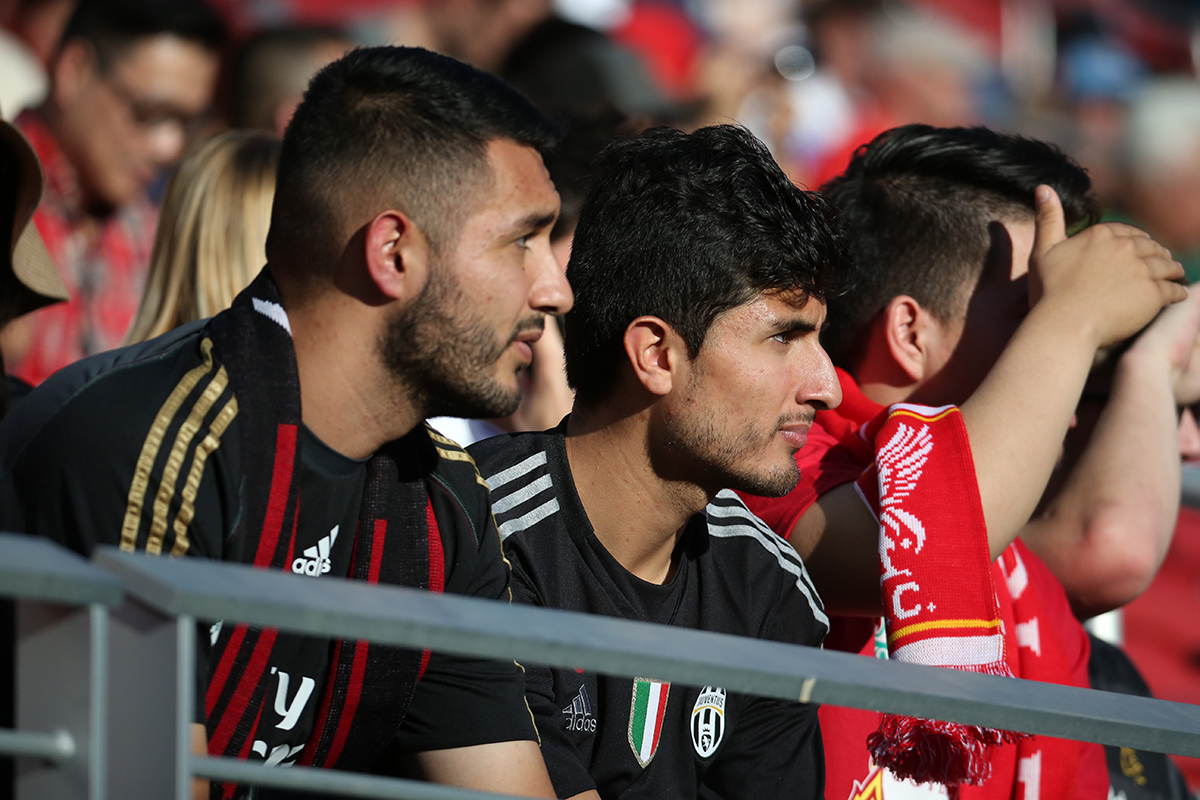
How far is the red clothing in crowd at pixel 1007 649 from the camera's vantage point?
7.41 feet

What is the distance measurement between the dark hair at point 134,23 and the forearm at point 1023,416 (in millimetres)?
3407

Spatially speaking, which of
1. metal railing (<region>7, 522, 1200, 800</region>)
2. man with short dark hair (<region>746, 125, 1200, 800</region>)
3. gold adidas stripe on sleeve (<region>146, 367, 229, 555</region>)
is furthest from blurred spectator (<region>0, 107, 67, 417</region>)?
man with short dark hair (<region>746, 125, 1200, 800</region>)

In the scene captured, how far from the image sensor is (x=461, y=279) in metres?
1.81

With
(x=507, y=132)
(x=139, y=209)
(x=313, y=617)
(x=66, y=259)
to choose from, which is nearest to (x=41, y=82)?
(x=139, y=209)

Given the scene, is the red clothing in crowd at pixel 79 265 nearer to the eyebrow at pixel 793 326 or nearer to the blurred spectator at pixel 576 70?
the blurred spectator at pixel 576 70

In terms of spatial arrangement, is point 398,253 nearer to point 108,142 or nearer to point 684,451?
point 684,451

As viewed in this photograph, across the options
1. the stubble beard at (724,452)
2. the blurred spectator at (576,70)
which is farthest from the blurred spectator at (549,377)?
the blurred spectator at (576,70)

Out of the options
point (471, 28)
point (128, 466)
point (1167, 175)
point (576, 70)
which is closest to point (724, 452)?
point (128, 466)

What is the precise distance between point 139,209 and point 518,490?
2.95m

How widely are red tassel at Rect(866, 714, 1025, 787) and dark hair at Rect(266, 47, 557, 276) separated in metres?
1.00

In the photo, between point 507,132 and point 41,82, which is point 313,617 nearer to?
point 507,132

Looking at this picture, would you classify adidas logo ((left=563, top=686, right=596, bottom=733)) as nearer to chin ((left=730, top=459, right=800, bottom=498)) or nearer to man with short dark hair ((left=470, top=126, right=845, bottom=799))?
man with short dark hair ((left=470, top=126, right=845, bottom=799))

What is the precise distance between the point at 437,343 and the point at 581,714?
0.63 meters

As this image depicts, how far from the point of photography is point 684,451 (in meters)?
2.08
